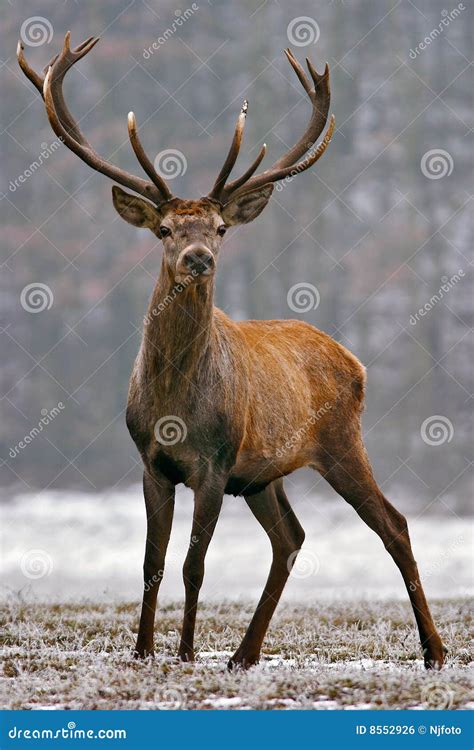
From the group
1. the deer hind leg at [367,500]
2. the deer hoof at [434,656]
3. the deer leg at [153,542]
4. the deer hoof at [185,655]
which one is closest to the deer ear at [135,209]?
the deer leg at [153,542]

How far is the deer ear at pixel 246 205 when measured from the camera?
7223mm

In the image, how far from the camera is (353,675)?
6.38 m

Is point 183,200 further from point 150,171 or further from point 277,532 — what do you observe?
point 277,532

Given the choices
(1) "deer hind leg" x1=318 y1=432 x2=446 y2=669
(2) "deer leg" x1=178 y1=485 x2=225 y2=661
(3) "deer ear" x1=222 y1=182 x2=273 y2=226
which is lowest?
(2) "deer leg" x1=178 y1=485 x2=225 y2=661

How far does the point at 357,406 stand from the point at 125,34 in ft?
49.7

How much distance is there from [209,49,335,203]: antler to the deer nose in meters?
0.64

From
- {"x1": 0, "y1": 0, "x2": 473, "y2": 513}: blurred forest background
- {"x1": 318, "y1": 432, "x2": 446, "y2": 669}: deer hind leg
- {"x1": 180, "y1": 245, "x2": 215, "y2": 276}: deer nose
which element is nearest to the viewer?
{"x1": 180, "y1": 245, "x2": 215, "y2": 276}: deer nose

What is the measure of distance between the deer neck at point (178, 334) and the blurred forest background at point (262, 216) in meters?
12.4

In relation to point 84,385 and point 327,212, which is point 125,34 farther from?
point 84,385

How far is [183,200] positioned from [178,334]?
74 centimetres

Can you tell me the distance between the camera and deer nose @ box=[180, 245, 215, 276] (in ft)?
21.3

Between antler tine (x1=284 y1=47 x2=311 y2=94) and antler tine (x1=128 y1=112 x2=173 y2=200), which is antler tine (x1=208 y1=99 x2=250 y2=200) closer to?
antler tine (x1=128 y1=112 x2=173 y2=200)

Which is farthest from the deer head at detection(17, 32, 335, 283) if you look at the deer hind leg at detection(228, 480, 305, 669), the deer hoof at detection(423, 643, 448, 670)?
the deer hoof at detection(423, 643, 448, 670)

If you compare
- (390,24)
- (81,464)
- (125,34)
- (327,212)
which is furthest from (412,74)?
(81,464)
